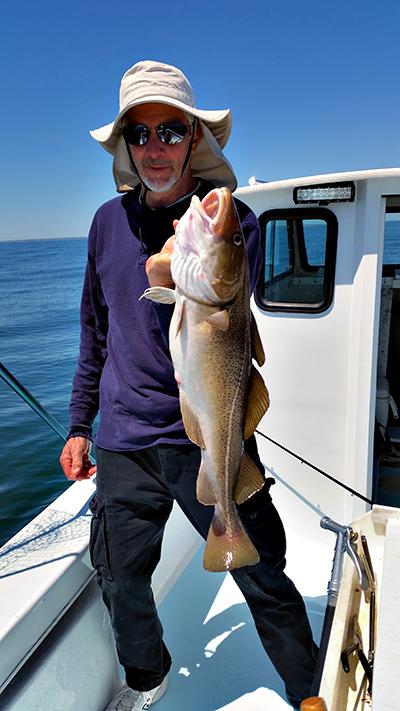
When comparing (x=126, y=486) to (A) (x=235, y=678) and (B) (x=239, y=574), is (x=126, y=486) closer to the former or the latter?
(B) (x=239, y=574)

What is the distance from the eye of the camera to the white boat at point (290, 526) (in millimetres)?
2023

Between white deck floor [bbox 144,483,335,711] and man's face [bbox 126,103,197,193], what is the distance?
2.47 meters

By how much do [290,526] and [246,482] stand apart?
2.36m

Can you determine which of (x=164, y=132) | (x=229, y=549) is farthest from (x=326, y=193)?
(x=229, y=549)

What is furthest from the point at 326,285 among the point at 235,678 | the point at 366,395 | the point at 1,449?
the point at 1,449

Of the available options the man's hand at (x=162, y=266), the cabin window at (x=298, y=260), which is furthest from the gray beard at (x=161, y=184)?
the cabin window at (x=298, y=260)

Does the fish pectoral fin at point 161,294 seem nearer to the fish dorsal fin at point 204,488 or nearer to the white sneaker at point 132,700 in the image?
the fish dorsal fin at point 204,488

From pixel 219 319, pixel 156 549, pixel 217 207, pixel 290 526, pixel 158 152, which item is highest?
pixel 158 152

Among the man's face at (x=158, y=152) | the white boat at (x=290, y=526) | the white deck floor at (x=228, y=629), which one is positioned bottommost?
the white deck floor at (x=228, y=629)

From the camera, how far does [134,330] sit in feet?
6.84

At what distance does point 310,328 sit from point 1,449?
6727mm

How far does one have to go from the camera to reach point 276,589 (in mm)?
2197

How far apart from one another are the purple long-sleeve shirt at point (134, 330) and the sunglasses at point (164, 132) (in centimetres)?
24

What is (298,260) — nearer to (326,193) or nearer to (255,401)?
(326,193)
